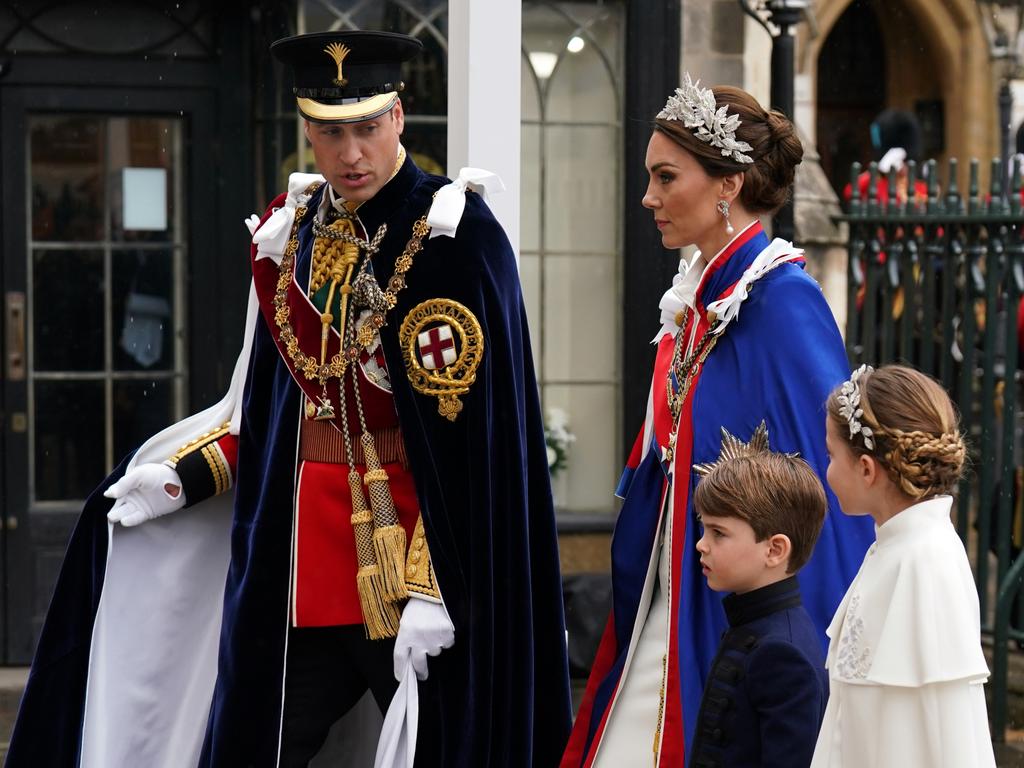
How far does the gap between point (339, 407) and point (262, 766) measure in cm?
75

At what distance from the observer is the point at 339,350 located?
3664mm

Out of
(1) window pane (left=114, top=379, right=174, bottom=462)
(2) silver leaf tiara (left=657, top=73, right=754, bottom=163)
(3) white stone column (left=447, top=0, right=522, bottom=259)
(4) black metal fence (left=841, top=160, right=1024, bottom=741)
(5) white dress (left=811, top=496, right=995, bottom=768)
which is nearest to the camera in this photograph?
(5) white dress (left=811, top=496, right=995, bottom=768)

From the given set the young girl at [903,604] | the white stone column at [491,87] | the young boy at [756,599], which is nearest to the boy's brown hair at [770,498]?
the young boy at [756,599]

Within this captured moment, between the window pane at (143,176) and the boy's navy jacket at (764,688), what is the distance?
4.16m

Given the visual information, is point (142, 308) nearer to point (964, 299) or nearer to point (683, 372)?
point (964, 299)

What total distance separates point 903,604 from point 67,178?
4.64 m

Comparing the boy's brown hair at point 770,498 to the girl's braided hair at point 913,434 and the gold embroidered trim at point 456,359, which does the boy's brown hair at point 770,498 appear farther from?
the gold embroidered trim at point 456,359

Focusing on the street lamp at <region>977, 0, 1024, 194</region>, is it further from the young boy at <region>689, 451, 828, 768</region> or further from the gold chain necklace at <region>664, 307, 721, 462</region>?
the young boy at <region>689, 451, 828, 768</region>

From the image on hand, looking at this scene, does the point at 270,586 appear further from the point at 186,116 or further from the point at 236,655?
the point at 186,116

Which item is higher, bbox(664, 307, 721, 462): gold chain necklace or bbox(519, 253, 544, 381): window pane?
bbox(519, 253, 544, 381): window pane

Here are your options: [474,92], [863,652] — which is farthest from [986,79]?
[863,652]

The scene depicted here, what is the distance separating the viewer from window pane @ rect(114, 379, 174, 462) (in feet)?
→ 22.0

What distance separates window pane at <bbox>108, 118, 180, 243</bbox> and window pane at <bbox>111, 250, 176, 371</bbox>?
0.08m

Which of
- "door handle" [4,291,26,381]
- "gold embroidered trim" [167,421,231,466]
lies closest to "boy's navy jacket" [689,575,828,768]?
"gold embroidered trim" [167,421,231,466]
